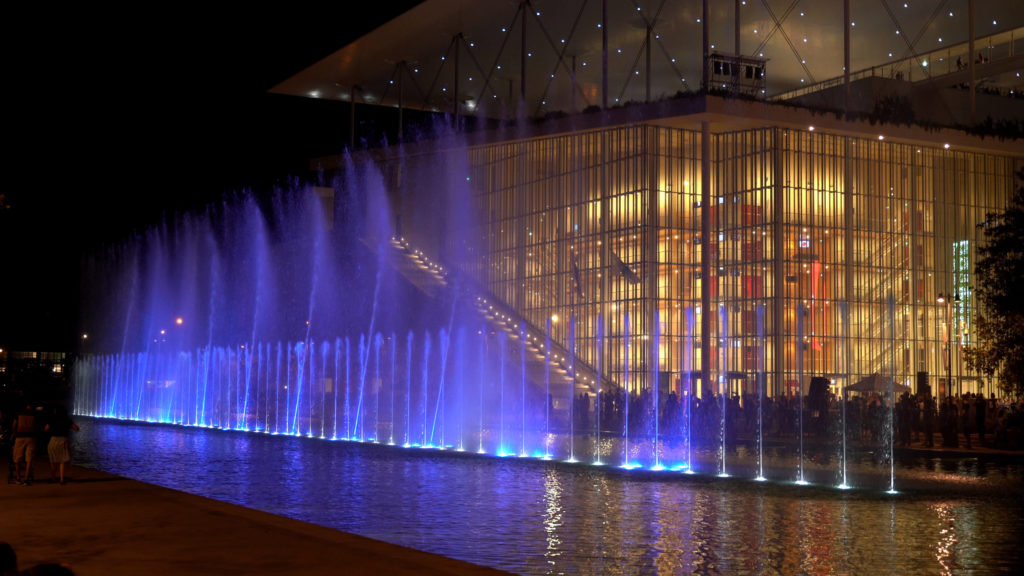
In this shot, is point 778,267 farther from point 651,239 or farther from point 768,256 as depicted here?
point 651,239

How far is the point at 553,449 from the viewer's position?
26.0m

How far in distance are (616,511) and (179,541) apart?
5.64m

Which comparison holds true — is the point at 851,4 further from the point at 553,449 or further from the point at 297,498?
the point at 297,498

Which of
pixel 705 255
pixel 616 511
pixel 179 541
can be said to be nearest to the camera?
pixel 179 541

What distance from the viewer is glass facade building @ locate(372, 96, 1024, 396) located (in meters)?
43.1

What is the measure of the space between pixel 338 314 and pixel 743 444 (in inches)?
1447

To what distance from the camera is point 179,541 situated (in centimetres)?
991

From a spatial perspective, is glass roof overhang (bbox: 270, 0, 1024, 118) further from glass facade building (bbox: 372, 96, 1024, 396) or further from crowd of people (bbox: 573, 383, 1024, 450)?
crowd of people (bbox: 573, 383, 1024, 450)

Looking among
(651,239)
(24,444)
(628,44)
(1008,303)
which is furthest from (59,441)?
(628,44)

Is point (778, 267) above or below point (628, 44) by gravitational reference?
below

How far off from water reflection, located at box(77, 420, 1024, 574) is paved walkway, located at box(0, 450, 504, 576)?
0.87 metres

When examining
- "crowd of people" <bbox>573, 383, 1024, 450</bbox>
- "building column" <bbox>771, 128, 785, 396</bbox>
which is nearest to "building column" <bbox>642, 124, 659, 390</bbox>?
"building column" <bbox>771, 128, 785, 396</bbox>

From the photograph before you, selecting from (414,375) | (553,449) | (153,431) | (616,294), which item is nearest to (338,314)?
(414,375)

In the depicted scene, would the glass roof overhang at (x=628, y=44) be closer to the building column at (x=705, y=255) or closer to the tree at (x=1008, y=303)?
the building column at (x=705, y=255)
